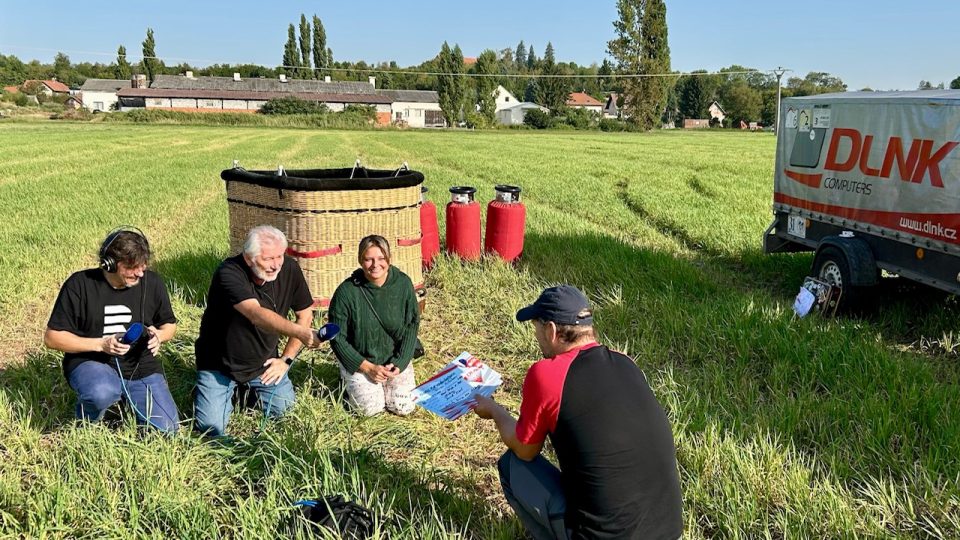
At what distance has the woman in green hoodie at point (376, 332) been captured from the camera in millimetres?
4199

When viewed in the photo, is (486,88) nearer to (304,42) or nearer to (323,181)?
(304,42)

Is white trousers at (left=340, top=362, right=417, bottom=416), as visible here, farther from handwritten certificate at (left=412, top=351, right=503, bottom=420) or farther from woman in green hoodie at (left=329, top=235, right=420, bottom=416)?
handwritten certificate at (left=412, top=351, right=503, bottom=420)

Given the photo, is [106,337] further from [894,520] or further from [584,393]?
[894,520]

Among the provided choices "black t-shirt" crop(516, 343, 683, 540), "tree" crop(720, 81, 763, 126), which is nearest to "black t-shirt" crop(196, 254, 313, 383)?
"black t-shirt" crop(516, 343, 683, 540)

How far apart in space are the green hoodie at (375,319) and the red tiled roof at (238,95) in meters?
79.2

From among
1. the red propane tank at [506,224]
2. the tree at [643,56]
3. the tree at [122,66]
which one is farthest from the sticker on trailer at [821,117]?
the tree at [122,66]

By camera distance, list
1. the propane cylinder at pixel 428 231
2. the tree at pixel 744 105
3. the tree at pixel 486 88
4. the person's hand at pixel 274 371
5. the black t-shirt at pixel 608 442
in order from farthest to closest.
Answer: the tree at pixel 744 105
the tree at pixel 486 88
the propane cylinder at pixel 428 231
the person's hand at pixel 274 371
the black t-shirt at pixel 608 442

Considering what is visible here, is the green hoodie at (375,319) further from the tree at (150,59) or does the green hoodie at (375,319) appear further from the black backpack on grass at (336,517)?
the tree at (150,59)

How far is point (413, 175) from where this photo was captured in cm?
616

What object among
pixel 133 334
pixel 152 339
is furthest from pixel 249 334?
pixel 133 334

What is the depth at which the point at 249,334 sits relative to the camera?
416 centimetres

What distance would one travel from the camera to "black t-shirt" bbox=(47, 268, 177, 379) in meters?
3.77

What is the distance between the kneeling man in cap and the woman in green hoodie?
5.91 ft

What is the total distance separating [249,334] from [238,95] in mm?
82891
